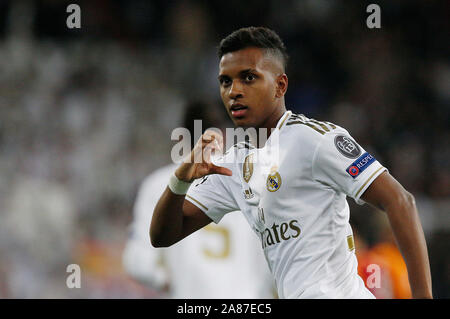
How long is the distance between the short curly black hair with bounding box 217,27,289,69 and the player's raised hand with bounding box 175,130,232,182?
472 millimetres

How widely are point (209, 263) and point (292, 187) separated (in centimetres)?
223

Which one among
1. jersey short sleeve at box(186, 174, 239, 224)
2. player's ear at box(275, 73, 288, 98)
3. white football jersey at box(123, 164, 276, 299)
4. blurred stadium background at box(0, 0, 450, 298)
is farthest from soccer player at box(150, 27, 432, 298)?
blurred stadium background at box(0, 0, 450, 298)

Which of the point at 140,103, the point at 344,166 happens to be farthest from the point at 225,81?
the point at 140,103

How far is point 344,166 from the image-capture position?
2.78 meters

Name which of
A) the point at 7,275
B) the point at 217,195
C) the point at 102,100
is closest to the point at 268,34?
the point at 217,195

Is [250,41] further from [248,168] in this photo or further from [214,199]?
[214,199]

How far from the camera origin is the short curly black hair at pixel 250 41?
3158mm

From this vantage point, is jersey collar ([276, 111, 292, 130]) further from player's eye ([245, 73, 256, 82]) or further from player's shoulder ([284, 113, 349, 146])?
player's eye ([245, 73, 256, 82])

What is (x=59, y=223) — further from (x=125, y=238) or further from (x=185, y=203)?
(x=185, y=203)

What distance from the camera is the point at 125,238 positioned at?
8289 millimetres

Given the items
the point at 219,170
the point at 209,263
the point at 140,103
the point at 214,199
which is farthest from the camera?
the point at 140,103

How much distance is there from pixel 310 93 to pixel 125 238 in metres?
3.53

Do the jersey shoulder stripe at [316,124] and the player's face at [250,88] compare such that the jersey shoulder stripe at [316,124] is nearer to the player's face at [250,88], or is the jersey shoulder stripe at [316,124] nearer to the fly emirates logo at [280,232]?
the player's face at [250,88]

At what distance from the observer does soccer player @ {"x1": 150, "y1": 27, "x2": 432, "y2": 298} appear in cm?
272
